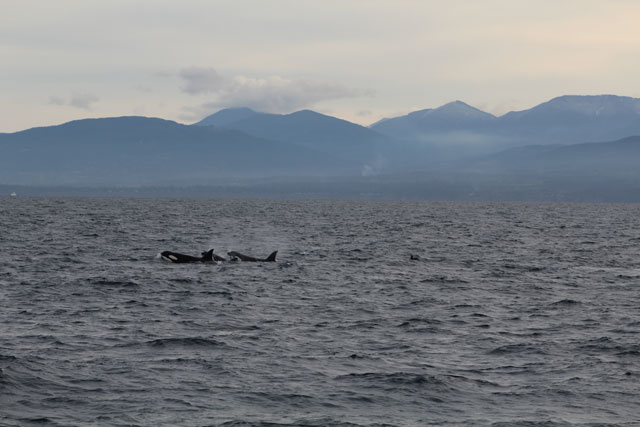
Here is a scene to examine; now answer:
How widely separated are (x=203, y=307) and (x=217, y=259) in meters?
21.5

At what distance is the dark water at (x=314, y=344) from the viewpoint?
21312mm

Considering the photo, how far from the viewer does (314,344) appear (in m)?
28.8

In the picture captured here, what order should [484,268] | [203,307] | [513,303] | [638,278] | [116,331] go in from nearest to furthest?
[116,331], [203,307], [513,303], [638,278], [484,268]

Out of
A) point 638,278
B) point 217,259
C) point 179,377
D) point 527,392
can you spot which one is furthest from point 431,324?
point 217,259

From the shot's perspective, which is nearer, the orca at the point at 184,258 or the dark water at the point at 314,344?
the dark water at the point at 314,344

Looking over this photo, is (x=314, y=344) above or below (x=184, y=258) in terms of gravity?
below

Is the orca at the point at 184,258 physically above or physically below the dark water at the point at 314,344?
above

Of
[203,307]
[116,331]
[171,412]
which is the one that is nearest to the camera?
[171,412]

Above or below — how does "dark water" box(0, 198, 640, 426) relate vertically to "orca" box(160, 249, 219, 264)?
below

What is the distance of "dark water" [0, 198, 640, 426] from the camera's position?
21.3 meters

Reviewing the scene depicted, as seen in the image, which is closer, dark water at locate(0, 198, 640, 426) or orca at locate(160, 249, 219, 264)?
dark water at locate(0, 198, 640, 426)

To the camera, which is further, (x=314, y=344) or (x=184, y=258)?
(x=184, y=258)

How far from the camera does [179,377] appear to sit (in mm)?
23906

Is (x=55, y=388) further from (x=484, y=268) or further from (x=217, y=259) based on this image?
(x=484, y=268)
